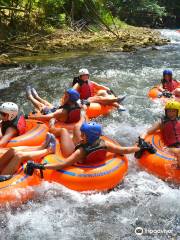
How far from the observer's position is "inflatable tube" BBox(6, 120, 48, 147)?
7.14m

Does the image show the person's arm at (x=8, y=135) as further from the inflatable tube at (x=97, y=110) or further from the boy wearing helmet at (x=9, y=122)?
the inflatable tube at (x=97, y=110)

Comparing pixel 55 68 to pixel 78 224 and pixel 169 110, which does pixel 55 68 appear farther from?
pixel 78 224

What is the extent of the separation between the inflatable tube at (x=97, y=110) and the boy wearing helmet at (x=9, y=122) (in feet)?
9.17

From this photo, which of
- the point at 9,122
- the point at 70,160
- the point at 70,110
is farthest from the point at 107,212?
the point at 70,110

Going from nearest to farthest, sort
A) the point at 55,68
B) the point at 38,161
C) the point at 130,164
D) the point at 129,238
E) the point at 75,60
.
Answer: the point at 129,238 → the point at 38,161 → the point at 130,164 → the point at 55,68 → the point at 75,60

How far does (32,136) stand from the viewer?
24.1ft

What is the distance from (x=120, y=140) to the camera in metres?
8.60

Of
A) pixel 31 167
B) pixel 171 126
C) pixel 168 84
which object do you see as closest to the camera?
pixel 31 167

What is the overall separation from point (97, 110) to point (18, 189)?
14.7 feet

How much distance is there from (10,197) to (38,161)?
99 cm

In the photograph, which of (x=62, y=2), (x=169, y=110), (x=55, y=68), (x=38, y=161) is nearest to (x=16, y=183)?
(x=38, y=161)

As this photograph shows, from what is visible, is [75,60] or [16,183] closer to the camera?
[16,183]

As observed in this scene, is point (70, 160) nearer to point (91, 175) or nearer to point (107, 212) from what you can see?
point (91, 175)

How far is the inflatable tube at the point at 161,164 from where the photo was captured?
6.49 meters
